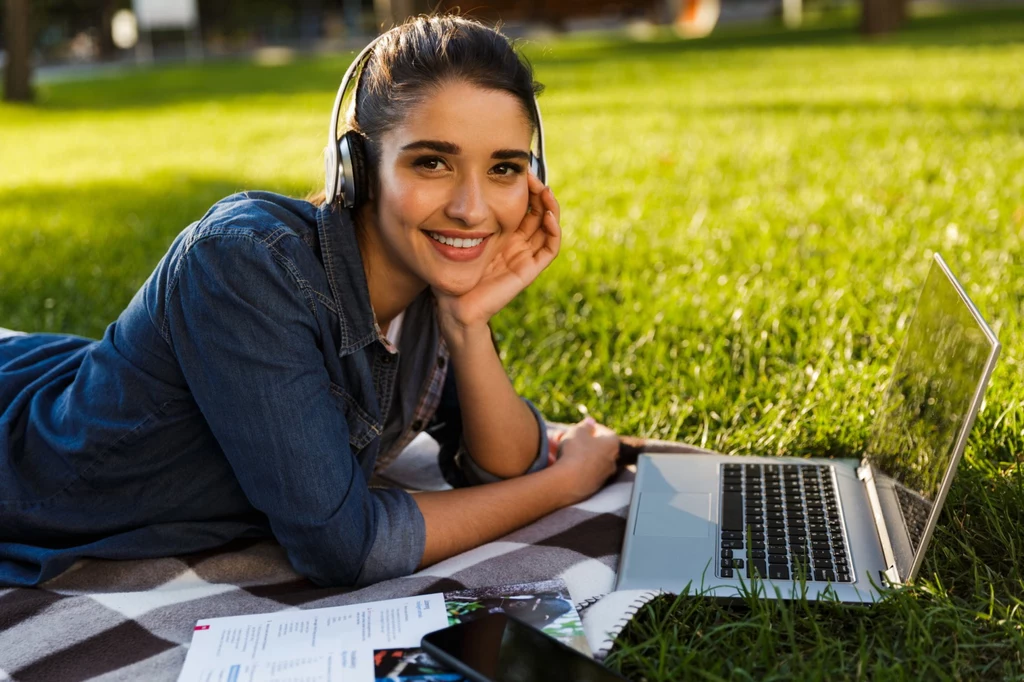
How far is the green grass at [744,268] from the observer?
7.04 ft

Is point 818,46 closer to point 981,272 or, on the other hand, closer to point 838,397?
point 981,272

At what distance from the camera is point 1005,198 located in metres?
5.34

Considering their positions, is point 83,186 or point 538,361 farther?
point 83,186

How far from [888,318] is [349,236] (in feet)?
7.05

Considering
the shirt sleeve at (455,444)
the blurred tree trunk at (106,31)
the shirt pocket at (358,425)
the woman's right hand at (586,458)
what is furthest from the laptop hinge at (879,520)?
the blurred tree trunk at (106,31)

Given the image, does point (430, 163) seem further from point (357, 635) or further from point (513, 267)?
point (357, 635)

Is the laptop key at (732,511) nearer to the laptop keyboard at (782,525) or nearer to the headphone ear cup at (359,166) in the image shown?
the laptop keyboard at (782,525)

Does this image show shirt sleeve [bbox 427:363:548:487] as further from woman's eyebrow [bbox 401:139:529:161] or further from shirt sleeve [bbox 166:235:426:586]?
woman's eyebrow [bbox 401:139:529:161]

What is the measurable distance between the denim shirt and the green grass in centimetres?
67

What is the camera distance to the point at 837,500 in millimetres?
2555

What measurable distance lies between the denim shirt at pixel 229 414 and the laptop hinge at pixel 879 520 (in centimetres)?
96

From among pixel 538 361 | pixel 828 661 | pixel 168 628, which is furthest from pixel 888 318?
pixel 168 628

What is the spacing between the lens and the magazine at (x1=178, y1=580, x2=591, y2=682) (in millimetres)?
1951

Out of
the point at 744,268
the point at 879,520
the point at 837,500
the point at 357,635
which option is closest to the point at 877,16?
the point at 744,268
